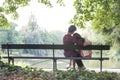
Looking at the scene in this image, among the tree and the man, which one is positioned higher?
the tree

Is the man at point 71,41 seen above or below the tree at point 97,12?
below

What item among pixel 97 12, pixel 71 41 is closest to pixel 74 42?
pixel 71 41

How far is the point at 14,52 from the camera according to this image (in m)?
12.5

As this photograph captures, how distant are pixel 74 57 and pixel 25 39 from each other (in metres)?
8.15

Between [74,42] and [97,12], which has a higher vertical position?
[97,12]

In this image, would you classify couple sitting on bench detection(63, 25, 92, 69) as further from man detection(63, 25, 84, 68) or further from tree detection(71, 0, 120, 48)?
tree detection(71, 0, 120, 48)

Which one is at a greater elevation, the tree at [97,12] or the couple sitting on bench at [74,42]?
the tree at [97,12]

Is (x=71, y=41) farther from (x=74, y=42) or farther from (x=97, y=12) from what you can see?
(x=97, y=12)

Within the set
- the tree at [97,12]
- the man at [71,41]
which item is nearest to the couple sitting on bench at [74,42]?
the man at [71,41]

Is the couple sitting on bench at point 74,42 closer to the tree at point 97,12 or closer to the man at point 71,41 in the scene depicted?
the man at point 71,41

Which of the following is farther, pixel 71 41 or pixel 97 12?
pixel 71 41

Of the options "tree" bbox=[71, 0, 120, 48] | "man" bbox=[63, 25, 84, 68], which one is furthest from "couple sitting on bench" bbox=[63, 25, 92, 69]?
"tree" bbox=[71, 0, 120, 48]

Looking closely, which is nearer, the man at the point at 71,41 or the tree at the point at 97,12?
→ the tree at the point at 97,12

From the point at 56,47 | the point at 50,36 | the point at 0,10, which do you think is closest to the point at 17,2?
the point at 0,10
